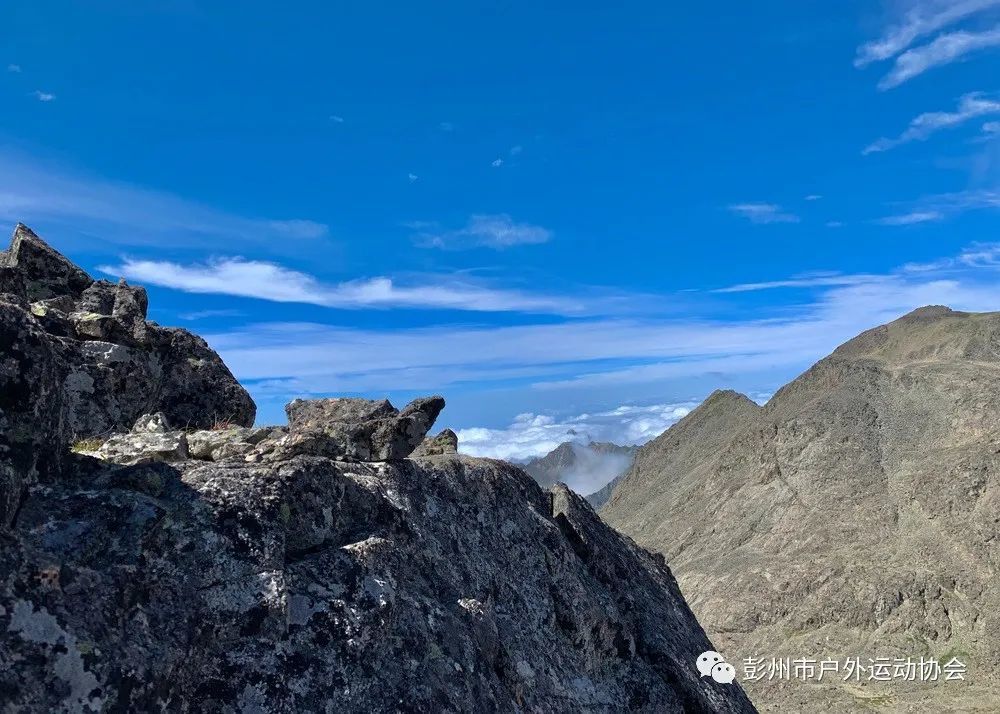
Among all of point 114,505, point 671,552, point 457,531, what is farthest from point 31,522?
point 671,552

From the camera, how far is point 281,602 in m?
7.76

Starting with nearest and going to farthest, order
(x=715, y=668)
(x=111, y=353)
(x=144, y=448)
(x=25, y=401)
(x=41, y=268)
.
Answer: (x=25, y=401)
(x=144, y=448)
(x=111, y=353)
(x=41, y=268)
(x=715, y=668)

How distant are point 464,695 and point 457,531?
12.4 feet

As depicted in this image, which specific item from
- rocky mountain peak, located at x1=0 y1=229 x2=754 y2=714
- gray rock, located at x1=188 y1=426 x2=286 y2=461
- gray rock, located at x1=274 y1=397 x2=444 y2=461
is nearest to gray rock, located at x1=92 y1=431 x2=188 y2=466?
rocky mountain peak, located at x1=0 y1=229 x2=754 y2=714

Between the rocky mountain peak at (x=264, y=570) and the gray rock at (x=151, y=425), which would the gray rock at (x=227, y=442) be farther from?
the gray rock at (x=151, y=425)

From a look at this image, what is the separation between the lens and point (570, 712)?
11.4 m

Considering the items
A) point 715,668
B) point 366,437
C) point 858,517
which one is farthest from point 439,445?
point 858,517

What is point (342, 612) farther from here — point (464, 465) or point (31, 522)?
point (464, 465)

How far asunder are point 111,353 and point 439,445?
6.99 meters

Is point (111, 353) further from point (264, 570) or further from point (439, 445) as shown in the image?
point (439, 445)

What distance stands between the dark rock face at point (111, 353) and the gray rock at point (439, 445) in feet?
13.8

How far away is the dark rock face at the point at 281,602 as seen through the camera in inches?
252

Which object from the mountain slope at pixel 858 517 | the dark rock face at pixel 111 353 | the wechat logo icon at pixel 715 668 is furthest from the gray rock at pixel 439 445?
the mountain slope at pixel 858 517

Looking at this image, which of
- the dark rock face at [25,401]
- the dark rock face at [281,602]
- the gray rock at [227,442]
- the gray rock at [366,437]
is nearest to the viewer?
the dark rock face at [281,602]
